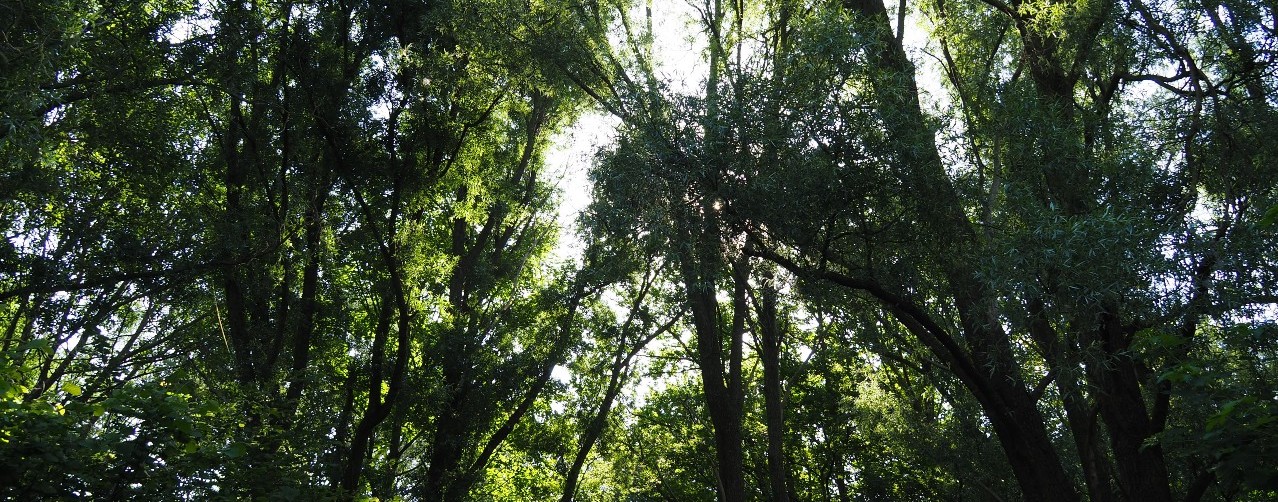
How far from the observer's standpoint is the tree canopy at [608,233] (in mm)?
7680

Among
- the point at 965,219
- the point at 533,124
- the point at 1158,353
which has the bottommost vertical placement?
the point at 1158,353

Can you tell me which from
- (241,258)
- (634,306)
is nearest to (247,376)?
(241,258)

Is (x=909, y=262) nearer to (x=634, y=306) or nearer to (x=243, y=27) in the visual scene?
(x=634, y=306)

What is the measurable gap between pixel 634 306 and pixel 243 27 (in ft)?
25.5

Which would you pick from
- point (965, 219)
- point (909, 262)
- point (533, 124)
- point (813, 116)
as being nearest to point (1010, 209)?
point (965, 219)

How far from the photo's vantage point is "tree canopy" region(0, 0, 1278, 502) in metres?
7.68

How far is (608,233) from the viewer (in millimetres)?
8977

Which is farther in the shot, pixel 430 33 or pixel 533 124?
pixel 533 124

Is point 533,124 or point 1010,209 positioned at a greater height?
point 533,124

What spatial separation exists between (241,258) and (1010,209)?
1022 cm

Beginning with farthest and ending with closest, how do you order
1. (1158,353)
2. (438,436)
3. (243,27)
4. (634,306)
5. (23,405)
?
(634,306) < (438,436) < (243,27) < (1158,353) < (23,405)

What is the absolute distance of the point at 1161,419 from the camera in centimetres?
923

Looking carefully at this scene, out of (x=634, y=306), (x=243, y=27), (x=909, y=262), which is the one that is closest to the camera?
(x=909, y=262)

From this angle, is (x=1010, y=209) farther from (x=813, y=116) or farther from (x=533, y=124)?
(x=533, y=124)
